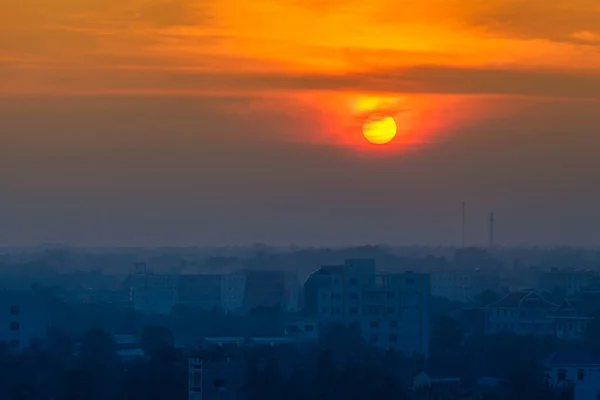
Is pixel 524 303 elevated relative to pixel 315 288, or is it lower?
lower

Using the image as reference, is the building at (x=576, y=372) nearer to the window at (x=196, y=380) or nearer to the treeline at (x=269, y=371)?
the treeline at (x=269, y=371)

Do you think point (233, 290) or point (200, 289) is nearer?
point (233, 290)

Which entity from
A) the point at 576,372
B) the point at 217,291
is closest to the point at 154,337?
the point at 576,372

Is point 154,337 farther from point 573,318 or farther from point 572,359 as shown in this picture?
point 573,318

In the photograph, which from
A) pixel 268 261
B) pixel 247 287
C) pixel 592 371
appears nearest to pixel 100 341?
pixel 592 371

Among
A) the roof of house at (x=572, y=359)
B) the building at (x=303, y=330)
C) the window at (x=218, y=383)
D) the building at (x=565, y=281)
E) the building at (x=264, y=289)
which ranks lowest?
the window at (x=218, y=383)

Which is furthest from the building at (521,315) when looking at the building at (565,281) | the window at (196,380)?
the window at (196,380)
